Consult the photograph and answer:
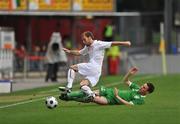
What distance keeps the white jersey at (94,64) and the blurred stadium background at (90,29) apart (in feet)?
50.3

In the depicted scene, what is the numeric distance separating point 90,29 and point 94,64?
27.2 meters

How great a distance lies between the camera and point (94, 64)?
19.8 metres

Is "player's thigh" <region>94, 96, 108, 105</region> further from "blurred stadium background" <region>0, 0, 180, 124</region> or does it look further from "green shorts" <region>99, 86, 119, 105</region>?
A: "blurred stadium background" <region>0, 0, 180, 124</region>

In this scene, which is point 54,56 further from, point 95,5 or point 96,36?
point 96,36

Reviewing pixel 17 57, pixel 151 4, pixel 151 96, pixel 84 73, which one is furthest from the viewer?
pixel 151 4

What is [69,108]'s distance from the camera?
737 inches

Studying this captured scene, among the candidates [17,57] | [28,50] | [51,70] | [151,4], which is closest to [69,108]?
[51,70]

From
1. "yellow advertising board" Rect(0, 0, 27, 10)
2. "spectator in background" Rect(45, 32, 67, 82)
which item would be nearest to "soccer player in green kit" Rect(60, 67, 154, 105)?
"spectator in background" Rect(45, 32, 67, 82)

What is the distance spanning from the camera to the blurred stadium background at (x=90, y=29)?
39094 millimetres

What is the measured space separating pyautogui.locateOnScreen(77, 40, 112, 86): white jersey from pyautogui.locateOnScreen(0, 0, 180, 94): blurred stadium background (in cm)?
1533

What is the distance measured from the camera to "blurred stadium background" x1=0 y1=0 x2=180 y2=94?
39094 millimetres

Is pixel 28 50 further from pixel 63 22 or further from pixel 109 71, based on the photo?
pixel 109 71

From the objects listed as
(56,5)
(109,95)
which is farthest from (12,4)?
(109,95)

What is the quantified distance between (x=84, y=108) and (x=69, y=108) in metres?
0.34
